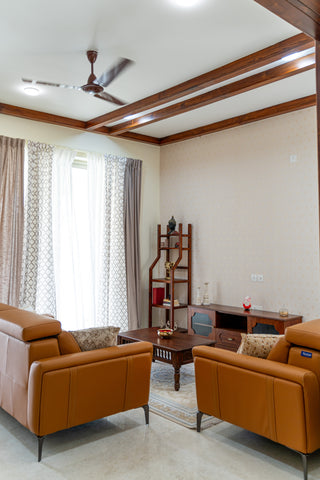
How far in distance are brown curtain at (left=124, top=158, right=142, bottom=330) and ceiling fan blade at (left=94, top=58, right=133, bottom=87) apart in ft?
8.77

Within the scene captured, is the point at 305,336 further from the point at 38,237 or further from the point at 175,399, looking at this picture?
the point at 38,237

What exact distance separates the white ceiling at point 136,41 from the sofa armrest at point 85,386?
7.85 feet

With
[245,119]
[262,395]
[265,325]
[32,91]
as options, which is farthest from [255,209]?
[262,395]

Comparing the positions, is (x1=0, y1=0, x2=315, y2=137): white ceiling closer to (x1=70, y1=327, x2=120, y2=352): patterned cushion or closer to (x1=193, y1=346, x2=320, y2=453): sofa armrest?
(x1=70, y1=327, x2=120, y2=352): patterned cushion

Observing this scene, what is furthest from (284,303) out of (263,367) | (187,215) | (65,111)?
(65,111)

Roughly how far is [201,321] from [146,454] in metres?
2.87

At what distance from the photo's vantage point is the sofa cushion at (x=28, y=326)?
271cm

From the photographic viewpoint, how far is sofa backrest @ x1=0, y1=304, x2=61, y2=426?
8.92 ft

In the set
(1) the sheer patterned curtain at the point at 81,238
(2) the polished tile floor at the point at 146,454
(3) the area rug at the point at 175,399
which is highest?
(1) the sheer patterned curtain at the point at 81,238

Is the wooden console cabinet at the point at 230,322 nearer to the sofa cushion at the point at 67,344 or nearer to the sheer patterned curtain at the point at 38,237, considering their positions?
the sheer patterned curtain at the point at 38,237

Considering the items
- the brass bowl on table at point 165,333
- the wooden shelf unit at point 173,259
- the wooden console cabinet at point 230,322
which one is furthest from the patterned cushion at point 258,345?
the wooden shelf unit at point 173,259

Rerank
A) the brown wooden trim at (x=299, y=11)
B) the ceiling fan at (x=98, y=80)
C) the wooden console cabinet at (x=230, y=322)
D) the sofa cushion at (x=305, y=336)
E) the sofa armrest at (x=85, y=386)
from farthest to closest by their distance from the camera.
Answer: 1. the wooden console cabinet at (x=230, y=322)
2. the ceiling fan at (x=98, y=80)
3. the sofa armrest at (x=85, y=386)
4. the sofa cushion at (x=305, y=336)
5. the brown wooden trim at (x=299, y=11)

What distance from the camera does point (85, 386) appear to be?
282 centimetres

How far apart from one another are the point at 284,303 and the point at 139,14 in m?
3.52
